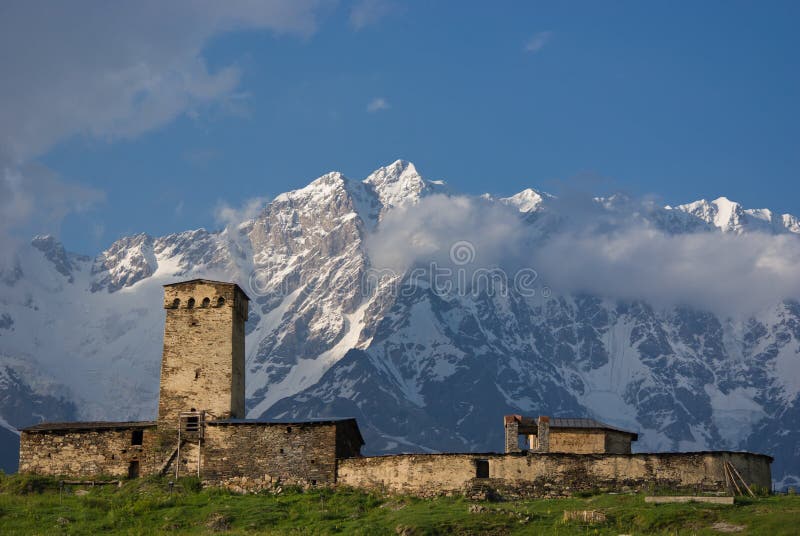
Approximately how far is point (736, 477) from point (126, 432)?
115 feet

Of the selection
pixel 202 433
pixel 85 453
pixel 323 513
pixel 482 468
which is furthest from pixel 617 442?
pixel 85 453

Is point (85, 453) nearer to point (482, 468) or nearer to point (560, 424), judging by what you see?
point (482, 468)

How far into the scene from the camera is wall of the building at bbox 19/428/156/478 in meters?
79.1

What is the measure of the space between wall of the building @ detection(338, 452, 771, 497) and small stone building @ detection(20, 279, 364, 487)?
485 centimetres

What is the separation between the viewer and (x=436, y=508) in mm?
66438

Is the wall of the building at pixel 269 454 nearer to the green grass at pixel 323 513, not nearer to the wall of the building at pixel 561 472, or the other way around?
the green grass at pixel 323 513

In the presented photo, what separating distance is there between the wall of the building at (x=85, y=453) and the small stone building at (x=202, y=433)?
6cm

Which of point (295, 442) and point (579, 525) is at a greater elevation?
point (295, 442)

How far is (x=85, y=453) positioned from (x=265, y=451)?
11132 millimetres

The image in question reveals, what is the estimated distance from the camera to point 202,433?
78.7 metres

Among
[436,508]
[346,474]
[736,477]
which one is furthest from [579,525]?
[346,474]

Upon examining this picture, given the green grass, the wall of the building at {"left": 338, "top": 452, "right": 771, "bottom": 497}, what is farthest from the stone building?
the green grass

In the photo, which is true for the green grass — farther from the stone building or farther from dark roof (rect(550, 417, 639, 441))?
dark roof (rect(550, 417, 639, 441))

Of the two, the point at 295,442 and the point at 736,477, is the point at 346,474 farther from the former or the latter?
the point at 736,477
